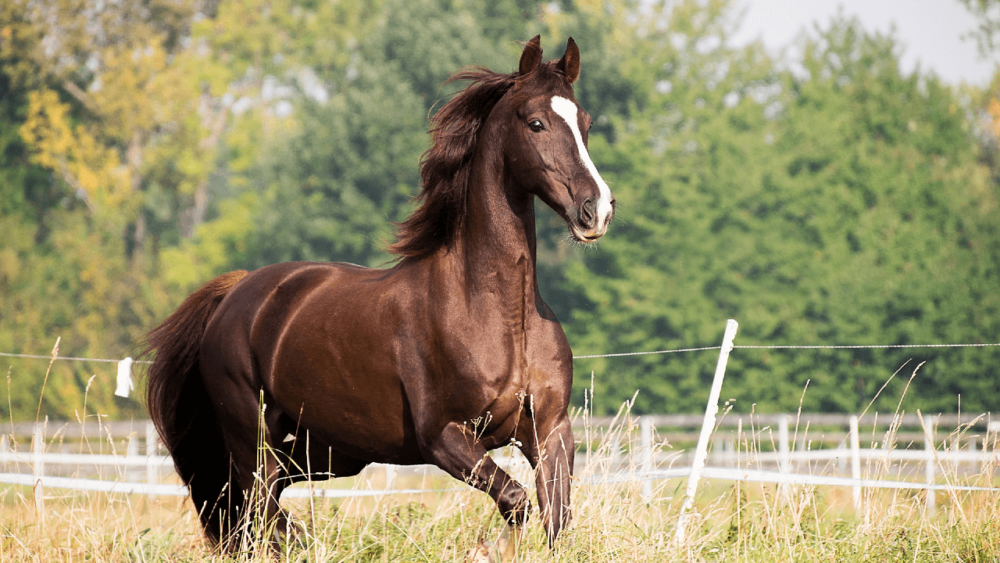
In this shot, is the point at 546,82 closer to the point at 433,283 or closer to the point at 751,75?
the point at 433,283

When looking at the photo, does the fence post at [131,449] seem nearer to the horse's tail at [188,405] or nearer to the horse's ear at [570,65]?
the horse's tail at [188,405]

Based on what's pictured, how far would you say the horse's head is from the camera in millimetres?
3762

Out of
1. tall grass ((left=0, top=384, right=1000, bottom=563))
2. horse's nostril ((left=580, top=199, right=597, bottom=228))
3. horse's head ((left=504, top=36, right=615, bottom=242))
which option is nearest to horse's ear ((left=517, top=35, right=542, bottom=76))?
horse's head ((left=504, top=36, right=615, bottom=242))

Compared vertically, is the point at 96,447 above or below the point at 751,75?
below

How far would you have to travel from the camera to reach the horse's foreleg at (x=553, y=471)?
3992 mm

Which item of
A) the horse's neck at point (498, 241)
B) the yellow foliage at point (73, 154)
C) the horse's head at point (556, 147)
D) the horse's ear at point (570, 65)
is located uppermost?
the yellow foliage at point (73, 154)

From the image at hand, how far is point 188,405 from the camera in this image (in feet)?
19.2

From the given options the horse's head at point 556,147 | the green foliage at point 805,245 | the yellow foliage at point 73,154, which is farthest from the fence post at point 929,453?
the yellow foliage at point 73,154

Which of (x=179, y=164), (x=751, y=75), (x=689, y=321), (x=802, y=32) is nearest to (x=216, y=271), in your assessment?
(x=179, y=164)

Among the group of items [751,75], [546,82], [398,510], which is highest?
[751,75]

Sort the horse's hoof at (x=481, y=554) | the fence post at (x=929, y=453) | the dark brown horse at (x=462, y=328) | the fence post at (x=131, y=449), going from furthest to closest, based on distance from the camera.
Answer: the fence post at (x=131, y=449) < the fence post at (x=929, y=453) < the dark brown horse at (x=462, y=328) < the horse's hoof at (x=481, y=554)

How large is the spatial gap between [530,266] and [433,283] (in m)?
0.43

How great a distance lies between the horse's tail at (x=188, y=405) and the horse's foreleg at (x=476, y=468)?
2177 millimetres

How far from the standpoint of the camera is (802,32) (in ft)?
98.5
